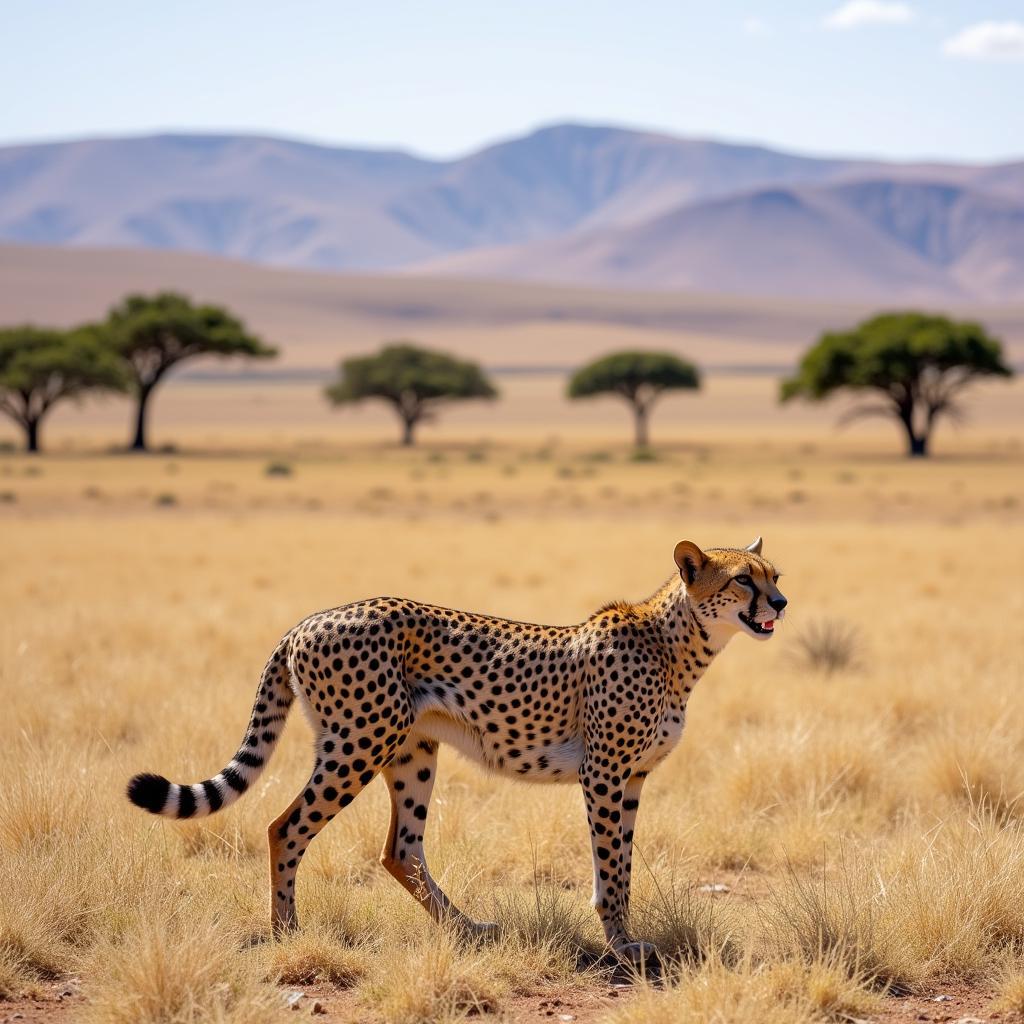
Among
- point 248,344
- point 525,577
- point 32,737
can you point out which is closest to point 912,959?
point 32,737

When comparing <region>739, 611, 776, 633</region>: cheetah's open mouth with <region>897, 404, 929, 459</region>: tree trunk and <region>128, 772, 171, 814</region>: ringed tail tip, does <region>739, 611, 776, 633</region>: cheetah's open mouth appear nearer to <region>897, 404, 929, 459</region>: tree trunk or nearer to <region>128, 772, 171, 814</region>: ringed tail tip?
<region>128, 772, 171, 814</region>: ringed tail tip

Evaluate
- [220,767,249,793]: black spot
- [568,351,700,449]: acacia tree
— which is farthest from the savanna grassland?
[568,351,700,449]: acacia tree

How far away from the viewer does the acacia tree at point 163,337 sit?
57.9 m

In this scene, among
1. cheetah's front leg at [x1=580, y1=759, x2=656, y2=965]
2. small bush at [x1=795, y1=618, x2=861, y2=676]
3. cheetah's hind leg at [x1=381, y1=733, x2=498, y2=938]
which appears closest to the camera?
cheetah's front leg at [x1=580, y1=759, x2=656, y2=965]

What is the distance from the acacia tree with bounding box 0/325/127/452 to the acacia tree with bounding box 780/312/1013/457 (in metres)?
27.9

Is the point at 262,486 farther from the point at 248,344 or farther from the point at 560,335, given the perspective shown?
the point at 560,335

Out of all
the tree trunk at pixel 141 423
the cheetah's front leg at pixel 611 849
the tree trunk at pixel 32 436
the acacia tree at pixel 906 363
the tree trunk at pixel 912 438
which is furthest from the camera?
the tree trunk at pixel 141 423

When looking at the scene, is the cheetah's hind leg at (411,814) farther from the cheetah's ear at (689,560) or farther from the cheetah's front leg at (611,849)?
the cheetah's ear at (689,560)

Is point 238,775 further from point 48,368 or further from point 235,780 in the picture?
point 48,368

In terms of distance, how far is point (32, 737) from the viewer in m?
8.55

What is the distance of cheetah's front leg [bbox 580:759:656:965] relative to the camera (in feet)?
17.8

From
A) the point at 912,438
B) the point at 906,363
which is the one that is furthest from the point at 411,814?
the point at 912,438

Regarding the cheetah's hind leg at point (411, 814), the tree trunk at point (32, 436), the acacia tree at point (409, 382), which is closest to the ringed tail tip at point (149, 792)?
the cheetah's hind leg at point (411, 814)

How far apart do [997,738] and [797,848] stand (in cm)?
220
